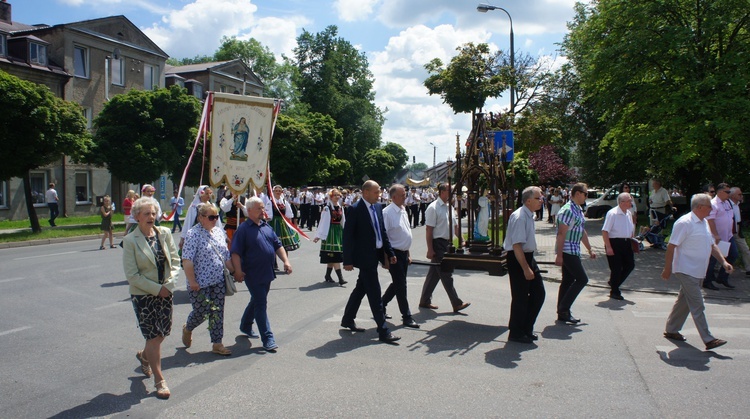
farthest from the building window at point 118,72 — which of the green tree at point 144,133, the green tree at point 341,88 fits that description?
the green tree at point 341,88

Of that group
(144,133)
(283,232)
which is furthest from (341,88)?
(283,232)

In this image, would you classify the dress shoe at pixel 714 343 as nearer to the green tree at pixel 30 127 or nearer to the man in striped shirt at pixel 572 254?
the man in striped shirt at pixel 572 254

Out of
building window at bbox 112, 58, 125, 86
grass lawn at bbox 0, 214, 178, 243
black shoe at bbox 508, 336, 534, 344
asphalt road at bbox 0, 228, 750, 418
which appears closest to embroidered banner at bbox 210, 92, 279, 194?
asphalt road at bbox 0, 228, 750, 418

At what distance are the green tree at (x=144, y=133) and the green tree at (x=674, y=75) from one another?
2016 cm

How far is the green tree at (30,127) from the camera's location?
20016 mm

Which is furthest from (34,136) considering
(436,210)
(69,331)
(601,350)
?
(601,350)

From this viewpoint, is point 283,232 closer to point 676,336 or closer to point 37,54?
point 676,336

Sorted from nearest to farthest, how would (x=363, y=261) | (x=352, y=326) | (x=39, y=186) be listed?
(x=363, y=261)
(x=352, y=326)
(x=39, y=186)

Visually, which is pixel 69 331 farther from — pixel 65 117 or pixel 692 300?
pixel 65 117

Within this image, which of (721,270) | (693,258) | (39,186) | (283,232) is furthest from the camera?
(39,186)

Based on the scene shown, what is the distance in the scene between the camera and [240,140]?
35.0 ft

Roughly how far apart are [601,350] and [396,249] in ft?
8.90

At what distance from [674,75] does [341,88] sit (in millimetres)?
54099

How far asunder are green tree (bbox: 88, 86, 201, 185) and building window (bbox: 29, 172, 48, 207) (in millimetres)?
6486
